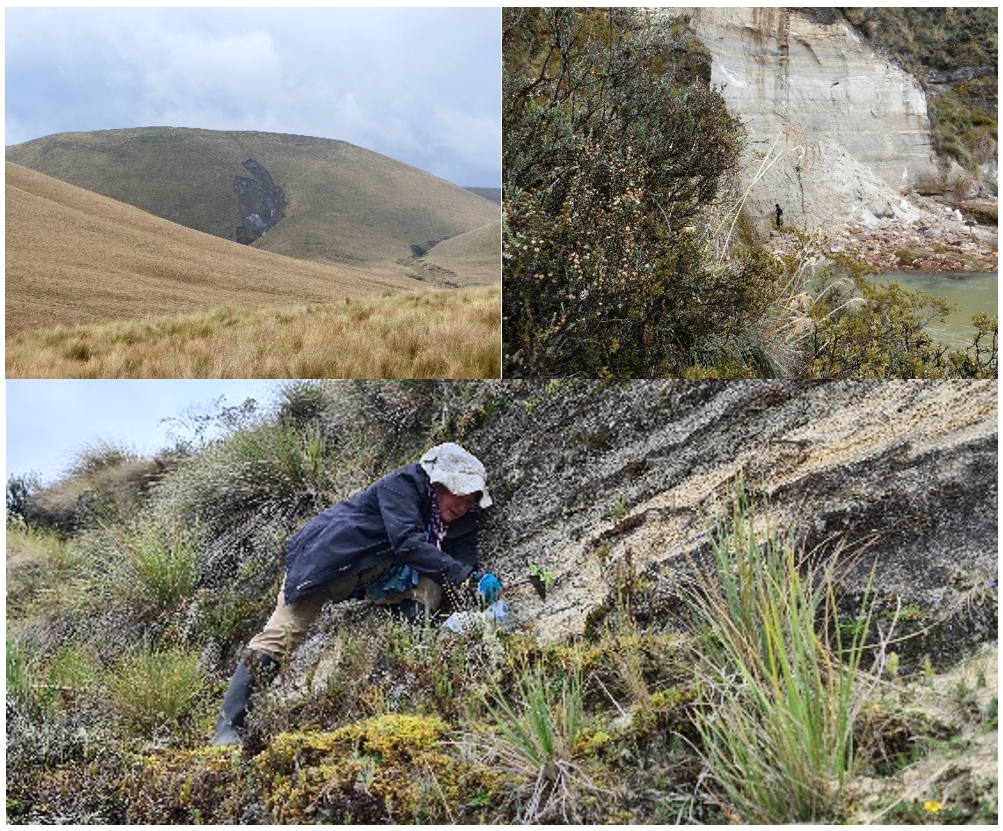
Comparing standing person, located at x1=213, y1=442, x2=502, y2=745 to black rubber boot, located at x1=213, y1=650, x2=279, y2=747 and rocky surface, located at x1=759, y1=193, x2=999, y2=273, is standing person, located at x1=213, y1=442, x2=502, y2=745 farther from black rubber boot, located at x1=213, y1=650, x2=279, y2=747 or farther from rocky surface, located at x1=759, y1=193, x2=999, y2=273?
rocky surface, located at x1=759, y1=193, x2=999, y2=273

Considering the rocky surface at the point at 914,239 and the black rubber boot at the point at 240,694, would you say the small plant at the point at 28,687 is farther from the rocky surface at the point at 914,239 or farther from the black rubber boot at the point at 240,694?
the rocky surface at the point at 914,239

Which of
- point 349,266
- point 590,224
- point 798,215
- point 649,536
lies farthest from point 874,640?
point 349,266

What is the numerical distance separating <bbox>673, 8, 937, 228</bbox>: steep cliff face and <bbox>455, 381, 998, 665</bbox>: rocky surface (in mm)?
1820

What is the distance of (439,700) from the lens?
316 centimetres

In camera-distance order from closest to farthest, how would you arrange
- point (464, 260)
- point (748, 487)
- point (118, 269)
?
point (748, 487) < point (118, 269) < point (464, 260)

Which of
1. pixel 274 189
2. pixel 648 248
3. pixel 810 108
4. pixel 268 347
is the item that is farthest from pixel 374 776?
pixel 274 189

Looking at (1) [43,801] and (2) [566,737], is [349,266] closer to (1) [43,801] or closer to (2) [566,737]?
(1) [43,801]

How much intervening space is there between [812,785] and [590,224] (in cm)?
307

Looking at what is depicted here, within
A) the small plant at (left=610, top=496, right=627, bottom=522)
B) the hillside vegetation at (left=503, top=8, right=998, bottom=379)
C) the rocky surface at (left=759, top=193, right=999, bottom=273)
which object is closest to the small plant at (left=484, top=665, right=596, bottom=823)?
the small plant at (left=610, top=496, right=627, bottom=522)

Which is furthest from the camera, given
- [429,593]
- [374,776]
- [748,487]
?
[429,593]

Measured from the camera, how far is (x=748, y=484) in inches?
137

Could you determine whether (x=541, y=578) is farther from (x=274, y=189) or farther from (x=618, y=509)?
(x=274, y=189)

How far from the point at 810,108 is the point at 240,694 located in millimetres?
4921

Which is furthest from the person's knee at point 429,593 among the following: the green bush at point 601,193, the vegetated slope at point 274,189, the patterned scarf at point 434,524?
the vegetated slope at point 274,189
